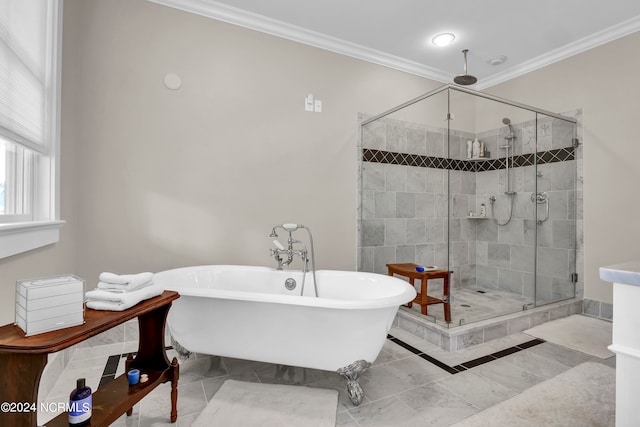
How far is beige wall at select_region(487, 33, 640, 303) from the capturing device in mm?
2732

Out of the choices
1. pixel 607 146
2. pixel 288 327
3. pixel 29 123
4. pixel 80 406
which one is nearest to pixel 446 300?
pixel 288 327

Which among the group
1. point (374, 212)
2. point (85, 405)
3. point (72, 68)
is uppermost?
point (72, 68)

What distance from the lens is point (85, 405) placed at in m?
1.09

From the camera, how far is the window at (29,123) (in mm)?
1384

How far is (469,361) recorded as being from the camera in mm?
2146

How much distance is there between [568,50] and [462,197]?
1.77 metres

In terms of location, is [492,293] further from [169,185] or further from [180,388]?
[169,185]

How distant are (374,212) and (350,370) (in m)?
1.73

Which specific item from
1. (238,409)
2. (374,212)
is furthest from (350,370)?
(374,212)

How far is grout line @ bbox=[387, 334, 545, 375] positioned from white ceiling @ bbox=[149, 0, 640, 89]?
8.75 ft

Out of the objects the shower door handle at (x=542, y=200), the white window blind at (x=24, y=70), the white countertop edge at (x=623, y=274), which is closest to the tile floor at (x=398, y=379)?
the white countertop edge at (x=623, y=274)

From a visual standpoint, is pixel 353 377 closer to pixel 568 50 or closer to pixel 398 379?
pixel 398 379

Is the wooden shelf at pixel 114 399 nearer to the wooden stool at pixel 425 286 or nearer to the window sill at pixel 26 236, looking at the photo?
the window sill at pixel 26 236

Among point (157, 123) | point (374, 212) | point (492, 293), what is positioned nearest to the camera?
point (157, 123)
